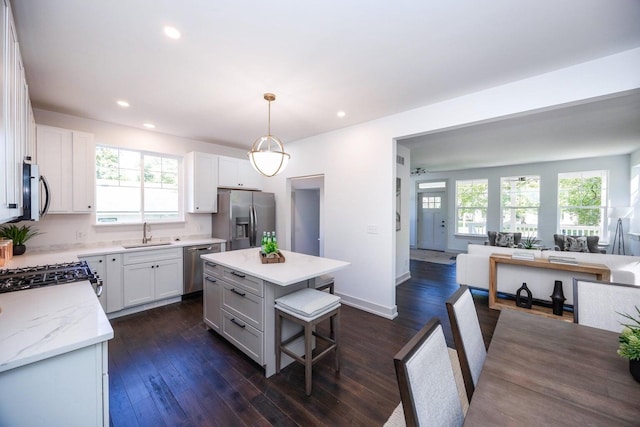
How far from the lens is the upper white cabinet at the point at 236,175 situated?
4.55 meters

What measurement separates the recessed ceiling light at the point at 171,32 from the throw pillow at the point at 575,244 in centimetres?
734

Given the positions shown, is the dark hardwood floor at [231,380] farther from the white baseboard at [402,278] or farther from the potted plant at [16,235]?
the white baseboard at [402,278]

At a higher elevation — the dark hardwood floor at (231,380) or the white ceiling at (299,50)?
the white ceiling at (299,50)

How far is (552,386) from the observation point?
969mm

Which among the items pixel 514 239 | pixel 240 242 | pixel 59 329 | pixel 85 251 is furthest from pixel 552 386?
pixel 514 239

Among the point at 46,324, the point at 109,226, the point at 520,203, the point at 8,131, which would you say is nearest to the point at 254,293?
the point at 46,324

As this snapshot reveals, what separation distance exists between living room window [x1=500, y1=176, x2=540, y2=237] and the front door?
163 cm

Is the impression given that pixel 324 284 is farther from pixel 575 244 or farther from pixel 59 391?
pixel 575 244

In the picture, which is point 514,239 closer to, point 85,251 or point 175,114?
point 175,114

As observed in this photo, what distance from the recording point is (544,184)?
6.64 m

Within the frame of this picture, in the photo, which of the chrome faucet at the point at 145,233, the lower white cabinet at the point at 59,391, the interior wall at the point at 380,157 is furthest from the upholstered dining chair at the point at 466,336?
the chrome faucet at the point at 145,233

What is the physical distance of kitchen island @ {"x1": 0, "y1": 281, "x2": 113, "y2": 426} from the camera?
96 cm

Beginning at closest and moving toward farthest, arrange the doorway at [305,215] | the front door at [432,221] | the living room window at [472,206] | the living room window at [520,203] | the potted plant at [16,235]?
the potted plant at [16,235], the doorway at [305,215], the living room window at [520,203], the living room window at [472,206], the front door at [432,221]

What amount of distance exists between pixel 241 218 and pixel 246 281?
2235mm
